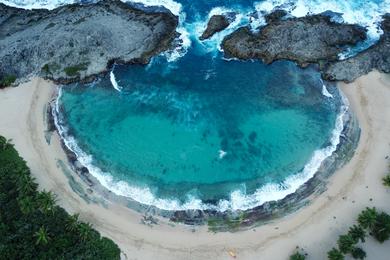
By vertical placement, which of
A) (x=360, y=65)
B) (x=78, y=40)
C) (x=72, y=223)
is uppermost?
(x=78, y=40)

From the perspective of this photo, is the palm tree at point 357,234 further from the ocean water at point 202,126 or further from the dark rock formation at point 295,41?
the dark rock formation at point 295,41

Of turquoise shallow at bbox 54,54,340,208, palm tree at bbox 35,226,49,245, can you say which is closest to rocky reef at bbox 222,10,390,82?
turquoise shallow at bbox 54,54,340,208

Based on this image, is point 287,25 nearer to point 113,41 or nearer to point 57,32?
point 113,41

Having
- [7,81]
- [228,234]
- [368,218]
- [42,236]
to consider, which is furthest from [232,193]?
[7,81]

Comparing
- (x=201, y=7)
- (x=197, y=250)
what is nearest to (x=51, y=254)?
(x=197, y=250)

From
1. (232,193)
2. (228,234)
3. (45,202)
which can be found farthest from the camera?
(232,193)

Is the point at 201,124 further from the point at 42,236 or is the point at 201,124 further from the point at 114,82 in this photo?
the point at 42,236
